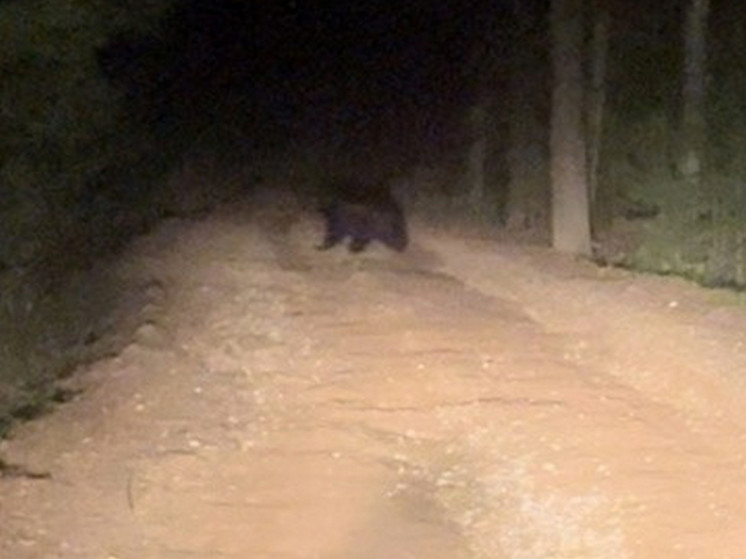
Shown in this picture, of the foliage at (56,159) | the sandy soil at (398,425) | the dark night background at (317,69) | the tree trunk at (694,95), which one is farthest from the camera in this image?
the dark night background at (317,69)

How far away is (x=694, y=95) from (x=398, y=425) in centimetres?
648

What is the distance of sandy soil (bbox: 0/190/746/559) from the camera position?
765 centimetres

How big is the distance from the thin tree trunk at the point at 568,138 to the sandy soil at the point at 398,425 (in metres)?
1.28

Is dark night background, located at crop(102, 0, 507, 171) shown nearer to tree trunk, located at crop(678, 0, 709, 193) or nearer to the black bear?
tree trunk, located at crop(678, 0, 709, 193)

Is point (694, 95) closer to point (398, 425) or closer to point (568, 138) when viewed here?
point (568, 138)

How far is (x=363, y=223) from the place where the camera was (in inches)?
520

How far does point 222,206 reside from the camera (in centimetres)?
1446

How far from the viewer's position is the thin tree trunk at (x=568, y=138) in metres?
12.6

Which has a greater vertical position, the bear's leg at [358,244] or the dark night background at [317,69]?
the dark night background at [317,69]

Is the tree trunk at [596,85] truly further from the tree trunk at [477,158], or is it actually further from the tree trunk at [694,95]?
the tree trunk at [477,158]

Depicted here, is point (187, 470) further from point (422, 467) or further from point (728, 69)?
point (728, 69)

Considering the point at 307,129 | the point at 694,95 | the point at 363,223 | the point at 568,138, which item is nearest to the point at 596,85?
the point at 568,138

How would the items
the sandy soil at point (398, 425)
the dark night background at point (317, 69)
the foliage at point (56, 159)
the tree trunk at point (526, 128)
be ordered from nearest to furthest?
the sandy soil at point (398, 425), the foliage at point (56, 159), the tree trunk at point (526, 128), the dark night background at point (317, 69)

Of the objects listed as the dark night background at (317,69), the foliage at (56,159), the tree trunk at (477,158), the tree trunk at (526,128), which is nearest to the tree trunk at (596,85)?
the tree trunk at (526,128)
